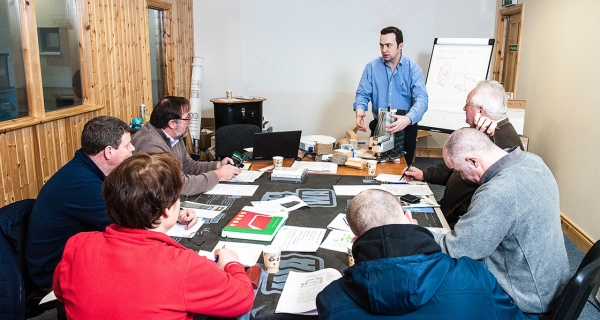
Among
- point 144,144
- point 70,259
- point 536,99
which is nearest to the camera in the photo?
point 70,259

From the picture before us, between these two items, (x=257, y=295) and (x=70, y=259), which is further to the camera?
(x=257, y=295)

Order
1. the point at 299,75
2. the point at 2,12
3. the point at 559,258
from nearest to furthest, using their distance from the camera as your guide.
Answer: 1. the point at 559,258
2. the point at 2,12
3. the point at 299,75

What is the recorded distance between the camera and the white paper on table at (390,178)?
2.98 m

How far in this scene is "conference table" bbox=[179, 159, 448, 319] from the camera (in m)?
1.62

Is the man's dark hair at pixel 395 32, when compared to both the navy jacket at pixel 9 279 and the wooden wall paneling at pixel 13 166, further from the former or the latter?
the navy jacket at pixel 9 279

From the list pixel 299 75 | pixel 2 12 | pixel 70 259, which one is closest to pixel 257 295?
pixel 70 259

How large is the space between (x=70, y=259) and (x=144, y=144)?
1.52 meters

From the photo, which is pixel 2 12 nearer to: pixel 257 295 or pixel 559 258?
pixel 257 295

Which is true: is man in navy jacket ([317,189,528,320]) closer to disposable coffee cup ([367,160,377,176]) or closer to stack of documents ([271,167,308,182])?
stack of documents ([271,167,308,182])

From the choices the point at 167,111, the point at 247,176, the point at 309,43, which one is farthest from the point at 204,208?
the point at 309,43

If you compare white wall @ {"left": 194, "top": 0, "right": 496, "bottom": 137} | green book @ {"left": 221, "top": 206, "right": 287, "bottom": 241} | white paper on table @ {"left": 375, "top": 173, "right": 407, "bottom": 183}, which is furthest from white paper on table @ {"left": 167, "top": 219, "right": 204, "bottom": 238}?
white wall @ {"left": 194, "top": 0, "right": 496, "bottom": 137}

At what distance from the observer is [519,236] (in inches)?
64.0

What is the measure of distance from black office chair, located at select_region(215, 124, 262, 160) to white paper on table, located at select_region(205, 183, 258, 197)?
1.37 metres

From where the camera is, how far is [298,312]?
4.79 ft
